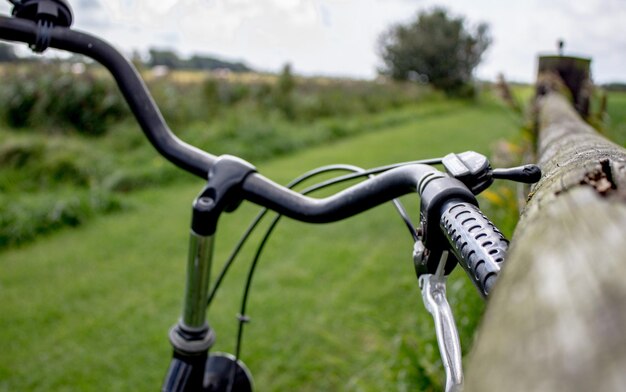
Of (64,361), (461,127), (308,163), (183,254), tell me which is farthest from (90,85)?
(461,127)

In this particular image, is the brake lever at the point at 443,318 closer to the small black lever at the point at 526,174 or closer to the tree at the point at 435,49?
the small black lever at the point at 526,174

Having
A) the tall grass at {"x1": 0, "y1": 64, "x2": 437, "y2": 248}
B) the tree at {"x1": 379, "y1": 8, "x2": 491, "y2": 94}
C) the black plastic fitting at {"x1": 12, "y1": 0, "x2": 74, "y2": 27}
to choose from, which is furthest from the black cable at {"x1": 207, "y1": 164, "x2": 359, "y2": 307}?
the tree at {"x1": 379, "y1": 8, "x2": 491, "y2": 94}

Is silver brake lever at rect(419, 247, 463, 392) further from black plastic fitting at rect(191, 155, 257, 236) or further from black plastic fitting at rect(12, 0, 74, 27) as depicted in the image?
black plastic fitting at rect(12, 0, 74, 27)

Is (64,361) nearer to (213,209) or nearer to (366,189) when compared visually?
(213,209)

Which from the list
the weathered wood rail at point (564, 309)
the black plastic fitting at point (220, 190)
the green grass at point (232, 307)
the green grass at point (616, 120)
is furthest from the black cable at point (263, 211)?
the green grass at point (616, 120)

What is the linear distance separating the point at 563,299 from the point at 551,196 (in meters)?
0.17

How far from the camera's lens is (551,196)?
1.44ft

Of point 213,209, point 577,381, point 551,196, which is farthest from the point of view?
point 213,209

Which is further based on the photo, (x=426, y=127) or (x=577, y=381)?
(x=426, y=127)

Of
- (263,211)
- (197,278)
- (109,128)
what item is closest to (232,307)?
(263,211)

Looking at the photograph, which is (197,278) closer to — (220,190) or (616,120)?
(220,190)

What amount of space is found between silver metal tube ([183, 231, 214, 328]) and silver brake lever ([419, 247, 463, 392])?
0.39 meters

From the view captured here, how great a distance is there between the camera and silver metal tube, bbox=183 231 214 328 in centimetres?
92

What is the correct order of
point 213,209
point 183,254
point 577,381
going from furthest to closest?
1. point 183,254
2. point 213,209
3. point 577,381
